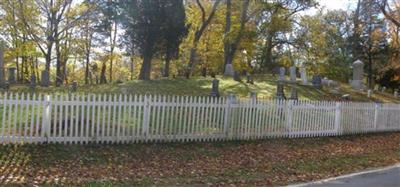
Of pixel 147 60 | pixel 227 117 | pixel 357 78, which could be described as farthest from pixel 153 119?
pixel 357 78

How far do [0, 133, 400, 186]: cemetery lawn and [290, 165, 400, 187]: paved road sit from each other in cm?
35

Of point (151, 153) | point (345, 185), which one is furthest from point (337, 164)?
point (151, 153)

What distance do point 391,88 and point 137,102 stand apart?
43998 millimetres

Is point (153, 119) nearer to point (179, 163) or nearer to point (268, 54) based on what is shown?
point (179, 163)

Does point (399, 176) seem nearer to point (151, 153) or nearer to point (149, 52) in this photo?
point (151, 153)

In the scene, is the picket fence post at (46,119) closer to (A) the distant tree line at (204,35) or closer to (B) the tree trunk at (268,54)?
(A) the distant tree line at (204,35)

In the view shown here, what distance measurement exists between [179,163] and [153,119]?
1869 mm

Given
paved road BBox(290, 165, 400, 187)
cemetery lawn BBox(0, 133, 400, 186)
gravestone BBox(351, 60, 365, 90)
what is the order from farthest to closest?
gravestone BBox(351, 60, 365, 90) < paved road BBox(290, 165, 400, 187) < cemetery lawn BBox(0, 133, 400, 186)

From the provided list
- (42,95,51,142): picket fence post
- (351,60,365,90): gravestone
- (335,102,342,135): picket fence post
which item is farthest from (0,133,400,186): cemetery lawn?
(351,60,365,90): gravestone

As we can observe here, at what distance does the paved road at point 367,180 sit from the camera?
29.2 ft

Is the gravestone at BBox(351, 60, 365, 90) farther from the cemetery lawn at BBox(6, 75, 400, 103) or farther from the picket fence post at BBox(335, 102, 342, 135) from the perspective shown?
the picket fence post at BBox(335, 102, 342, 135)

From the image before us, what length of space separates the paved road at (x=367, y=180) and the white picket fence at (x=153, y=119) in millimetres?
3804

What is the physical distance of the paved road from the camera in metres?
8.91

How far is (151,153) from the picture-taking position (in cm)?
1032
